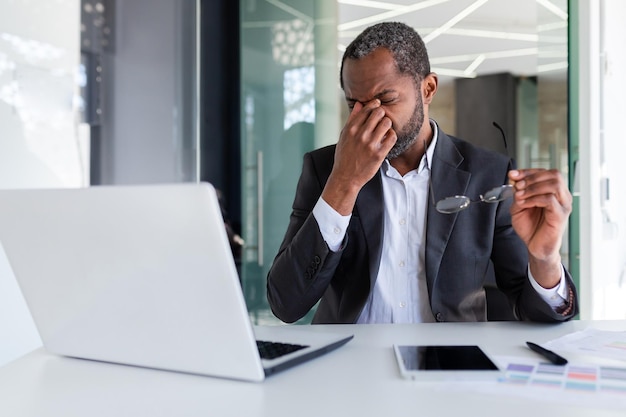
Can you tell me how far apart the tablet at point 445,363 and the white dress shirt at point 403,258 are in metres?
0.57

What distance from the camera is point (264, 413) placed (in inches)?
29.5

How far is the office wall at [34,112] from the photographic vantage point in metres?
2.32

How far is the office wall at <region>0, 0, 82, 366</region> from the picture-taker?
2.32m

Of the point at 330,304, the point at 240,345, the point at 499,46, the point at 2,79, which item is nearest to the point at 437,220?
the point at 330,304

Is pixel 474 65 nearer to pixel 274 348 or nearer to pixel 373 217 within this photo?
pixel 373 217

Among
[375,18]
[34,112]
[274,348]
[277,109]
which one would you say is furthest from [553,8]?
[274,348]

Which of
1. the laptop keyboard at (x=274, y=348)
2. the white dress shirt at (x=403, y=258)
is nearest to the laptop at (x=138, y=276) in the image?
the laptop keyboard at (x=274, y=348)

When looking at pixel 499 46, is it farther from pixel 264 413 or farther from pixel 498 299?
pixel 264 413

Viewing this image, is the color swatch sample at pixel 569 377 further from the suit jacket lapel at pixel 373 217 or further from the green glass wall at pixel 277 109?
the green glass wall at pixel 277 109

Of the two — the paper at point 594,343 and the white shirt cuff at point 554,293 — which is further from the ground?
the white shirt cuff at point 554,293

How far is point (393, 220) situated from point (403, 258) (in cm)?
10

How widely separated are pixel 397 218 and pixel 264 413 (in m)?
1.00

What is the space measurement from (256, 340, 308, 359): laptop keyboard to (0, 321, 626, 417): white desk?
0.04m

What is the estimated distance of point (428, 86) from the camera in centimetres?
182
